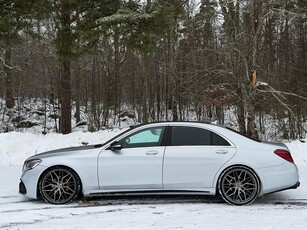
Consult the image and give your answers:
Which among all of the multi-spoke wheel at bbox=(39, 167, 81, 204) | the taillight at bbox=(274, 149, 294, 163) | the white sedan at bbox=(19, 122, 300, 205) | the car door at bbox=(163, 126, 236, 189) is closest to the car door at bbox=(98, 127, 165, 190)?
the white sedan at bbox=(19, 122, 300, 205)

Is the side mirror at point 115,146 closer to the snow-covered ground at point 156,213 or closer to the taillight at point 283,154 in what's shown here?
the snow-covered ground at point 156,213

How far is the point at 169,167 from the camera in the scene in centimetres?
661

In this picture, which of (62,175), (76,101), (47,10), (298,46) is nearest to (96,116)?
(76,101)

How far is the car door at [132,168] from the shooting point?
6637 mm

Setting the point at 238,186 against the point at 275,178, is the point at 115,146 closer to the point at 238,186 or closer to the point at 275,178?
the point at 238,186

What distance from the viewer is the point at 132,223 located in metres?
5.54

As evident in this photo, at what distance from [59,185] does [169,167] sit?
1.92 meters

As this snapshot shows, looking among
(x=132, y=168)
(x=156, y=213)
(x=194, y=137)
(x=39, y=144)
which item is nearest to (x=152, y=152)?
(x=132, y=168)

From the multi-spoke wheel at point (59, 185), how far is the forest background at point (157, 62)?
6620 millimetres

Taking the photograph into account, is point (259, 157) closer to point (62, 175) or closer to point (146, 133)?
point (146, 133)

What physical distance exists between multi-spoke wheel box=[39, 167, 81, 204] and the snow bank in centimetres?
608

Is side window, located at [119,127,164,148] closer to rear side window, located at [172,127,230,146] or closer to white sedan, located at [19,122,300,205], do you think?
white sedan, located at [19,122,300,205]

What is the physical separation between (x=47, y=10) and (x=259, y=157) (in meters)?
11.4

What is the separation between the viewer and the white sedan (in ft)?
21.5
